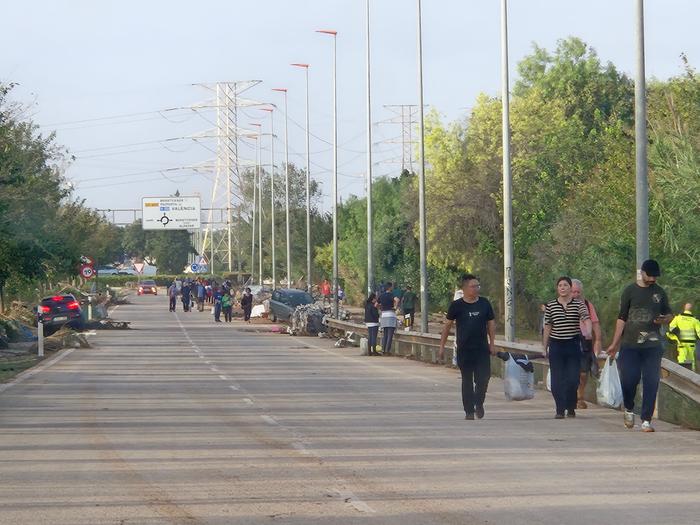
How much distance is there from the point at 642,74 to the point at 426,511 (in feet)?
43.9

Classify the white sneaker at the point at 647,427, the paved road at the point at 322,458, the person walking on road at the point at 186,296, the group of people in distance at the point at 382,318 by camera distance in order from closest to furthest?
1. the paved road at the point at 322,458
2. the white sneaker at the point at 647,427
3. the group of people in distance at the point at 382,318
4. the person walking on road at the point at 186,296

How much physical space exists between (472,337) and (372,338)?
20.0 meters

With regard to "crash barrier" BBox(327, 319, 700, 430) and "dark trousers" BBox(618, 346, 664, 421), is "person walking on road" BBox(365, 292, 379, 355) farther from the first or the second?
"dark trousers" BBox(618, 346, 664, 421)

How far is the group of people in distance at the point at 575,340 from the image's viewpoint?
15.6 meters

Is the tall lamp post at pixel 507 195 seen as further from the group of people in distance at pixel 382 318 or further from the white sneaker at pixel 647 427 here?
the white sneaker at pixel 647 427

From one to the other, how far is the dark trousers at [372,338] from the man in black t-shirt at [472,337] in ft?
64.4

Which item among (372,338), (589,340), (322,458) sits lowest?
(322,458)

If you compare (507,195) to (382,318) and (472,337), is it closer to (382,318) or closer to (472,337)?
(382,318)

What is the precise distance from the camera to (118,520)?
971 cm

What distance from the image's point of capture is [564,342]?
17.3 meters

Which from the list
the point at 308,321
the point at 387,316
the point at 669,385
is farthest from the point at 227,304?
the point at 669,385

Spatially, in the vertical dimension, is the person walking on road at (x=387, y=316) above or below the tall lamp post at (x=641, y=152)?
below

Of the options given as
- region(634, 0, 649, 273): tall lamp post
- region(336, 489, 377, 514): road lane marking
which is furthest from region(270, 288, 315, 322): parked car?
region(336, 489, 377, 514): road lane marking

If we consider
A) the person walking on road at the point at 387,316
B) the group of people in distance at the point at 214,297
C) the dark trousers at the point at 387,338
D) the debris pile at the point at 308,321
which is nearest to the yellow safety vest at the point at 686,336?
the person walking on road at the point at 387,316
